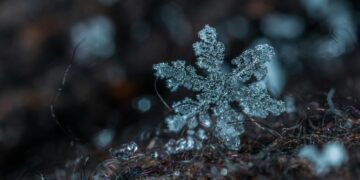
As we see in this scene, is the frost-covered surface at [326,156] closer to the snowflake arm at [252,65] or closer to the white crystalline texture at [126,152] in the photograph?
the snowflake arm at [252,65]

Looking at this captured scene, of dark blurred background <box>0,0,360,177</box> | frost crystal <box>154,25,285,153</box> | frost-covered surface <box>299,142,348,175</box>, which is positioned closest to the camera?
frost-covered surface <box>299,142,348,175</box>

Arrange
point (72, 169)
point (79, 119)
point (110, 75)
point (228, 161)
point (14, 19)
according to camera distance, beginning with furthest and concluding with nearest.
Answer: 1. point (14, 19)
2. point (110, 75)
3. point (79, 119)
4. point (72, 169)
5. point (228, 161)

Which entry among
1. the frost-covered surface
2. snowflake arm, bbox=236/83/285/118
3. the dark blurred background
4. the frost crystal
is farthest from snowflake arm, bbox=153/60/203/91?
the dark blurred background

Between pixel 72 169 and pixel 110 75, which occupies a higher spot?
pixel 110 75

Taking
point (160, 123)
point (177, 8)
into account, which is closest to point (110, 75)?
point (177, 8)

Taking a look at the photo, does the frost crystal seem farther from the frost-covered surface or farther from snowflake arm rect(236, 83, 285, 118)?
the frost-covered surface

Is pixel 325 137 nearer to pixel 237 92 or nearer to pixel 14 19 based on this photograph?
pixel 237 92

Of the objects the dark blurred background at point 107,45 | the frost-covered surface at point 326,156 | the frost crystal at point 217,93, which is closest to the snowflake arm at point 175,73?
the frost crystal at point 217,93
